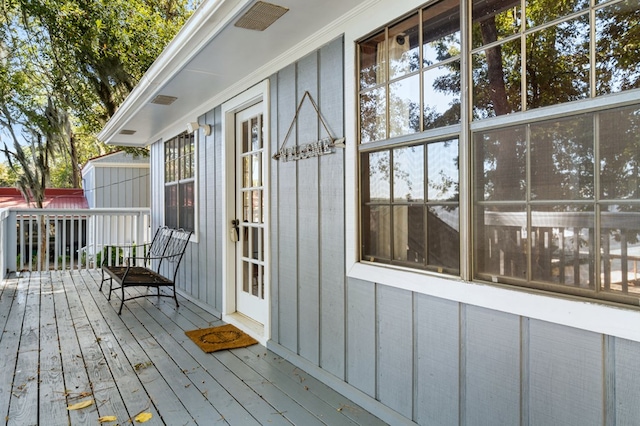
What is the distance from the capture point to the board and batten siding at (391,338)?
1.42 metres

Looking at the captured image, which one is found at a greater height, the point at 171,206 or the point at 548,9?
the point at 548,9

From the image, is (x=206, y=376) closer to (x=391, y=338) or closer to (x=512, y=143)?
(x=391, y=338)

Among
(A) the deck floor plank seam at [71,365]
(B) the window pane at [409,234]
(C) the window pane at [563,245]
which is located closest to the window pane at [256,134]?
(B) the window pane at [409,234]

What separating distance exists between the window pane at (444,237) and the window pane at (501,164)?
16 centimetres

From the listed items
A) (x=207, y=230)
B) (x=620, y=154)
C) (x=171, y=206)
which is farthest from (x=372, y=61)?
(x=171, y=206)

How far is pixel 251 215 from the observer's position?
3.78 metres

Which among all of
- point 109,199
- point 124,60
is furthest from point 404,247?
point 109,199

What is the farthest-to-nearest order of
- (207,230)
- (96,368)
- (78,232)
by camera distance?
(78,232) → (207,230) → (96,368)

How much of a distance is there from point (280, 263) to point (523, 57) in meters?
2.14

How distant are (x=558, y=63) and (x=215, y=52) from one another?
2293 mm

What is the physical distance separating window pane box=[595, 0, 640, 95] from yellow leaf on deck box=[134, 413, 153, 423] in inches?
99.5

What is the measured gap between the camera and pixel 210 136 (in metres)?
4.43

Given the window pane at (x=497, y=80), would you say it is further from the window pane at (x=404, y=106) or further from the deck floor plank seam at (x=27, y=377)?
the deck floor plank seam at (x=27, y=377)

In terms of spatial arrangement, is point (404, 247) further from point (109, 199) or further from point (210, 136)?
point (109, 199)
